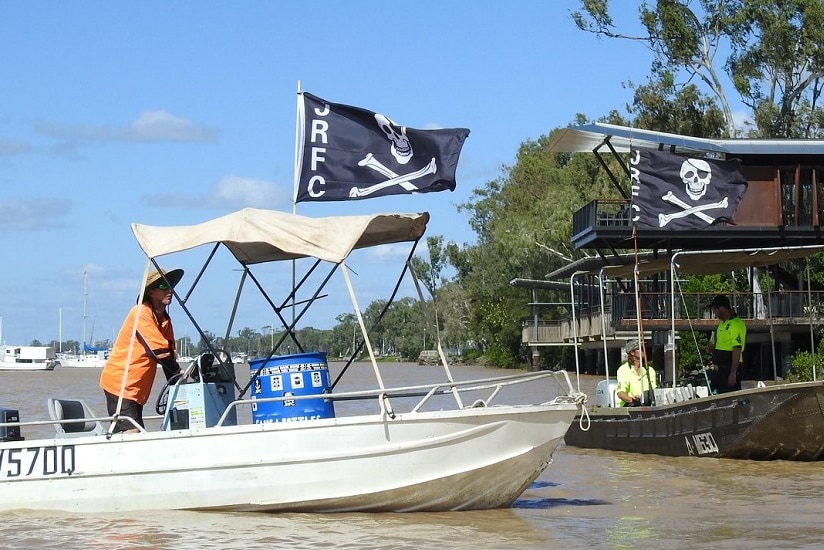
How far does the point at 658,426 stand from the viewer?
16.9m

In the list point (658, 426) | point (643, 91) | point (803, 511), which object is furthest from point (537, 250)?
point (803, 511)

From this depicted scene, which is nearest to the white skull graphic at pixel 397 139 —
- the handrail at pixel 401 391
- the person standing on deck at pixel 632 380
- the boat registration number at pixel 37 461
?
the handrail at pixel 401 391

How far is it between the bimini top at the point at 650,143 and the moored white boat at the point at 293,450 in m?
16.9

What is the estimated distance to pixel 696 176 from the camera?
22438mm

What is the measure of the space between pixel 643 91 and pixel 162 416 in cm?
4091

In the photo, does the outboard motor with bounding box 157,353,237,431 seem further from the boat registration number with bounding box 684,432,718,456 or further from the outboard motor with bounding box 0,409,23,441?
the boat registration number with bounding box 684,432,718,456

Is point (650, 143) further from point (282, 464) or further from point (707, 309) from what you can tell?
point (282, 464)

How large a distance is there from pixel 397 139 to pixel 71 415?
167 inches

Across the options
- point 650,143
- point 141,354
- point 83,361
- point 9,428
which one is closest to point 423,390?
point 141,354

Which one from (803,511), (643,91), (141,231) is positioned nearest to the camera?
(141,231)

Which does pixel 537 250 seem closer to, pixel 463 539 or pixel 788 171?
pixel 788 171

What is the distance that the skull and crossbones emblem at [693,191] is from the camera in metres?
22.3

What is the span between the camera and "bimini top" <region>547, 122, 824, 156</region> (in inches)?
1078

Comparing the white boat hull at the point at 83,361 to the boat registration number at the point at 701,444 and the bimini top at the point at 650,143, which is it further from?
the boat registration number at the point at 701,444
